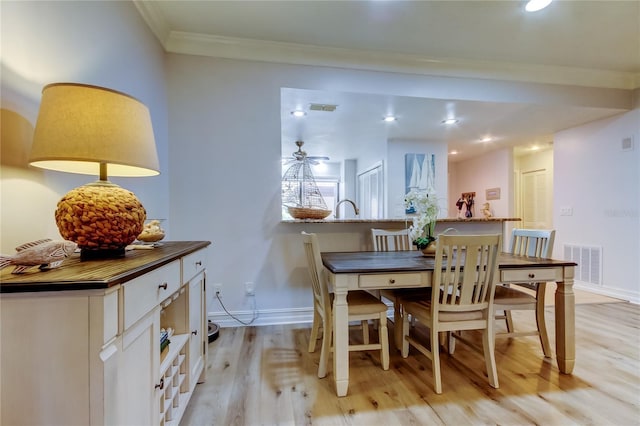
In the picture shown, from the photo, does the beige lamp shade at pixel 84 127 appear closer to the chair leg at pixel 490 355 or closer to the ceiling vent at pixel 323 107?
the chair leg at pixel 490 355

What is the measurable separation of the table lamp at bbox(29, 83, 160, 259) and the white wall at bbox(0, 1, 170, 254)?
199mm

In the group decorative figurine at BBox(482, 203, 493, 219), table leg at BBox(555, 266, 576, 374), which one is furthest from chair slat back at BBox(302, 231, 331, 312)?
decorative figurine at BBox(482, 203, 493, 219)

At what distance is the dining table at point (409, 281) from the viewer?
172 cm

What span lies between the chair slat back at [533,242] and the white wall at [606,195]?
205cm

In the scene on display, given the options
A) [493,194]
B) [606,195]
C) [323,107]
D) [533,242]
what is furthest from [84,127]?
[493,194]

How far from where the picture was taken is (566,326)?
192 cm

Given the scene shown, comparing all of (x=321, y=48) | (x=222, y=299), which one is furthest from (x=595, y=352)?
(x=321, y=48)

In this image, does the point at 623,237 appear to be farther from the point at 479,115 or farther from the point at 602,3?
the point at 602,3

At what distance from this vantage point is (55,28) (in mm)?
1298

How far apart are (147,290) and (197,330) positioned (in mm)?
806

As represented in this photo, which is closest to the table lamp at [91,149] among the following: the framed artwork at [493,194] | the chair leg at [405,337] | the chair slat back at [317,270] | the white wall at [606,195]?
the chair slat back at [317,270]

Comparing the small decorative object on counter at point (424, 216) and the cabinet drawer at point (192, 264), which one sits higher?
the small decorative object on counter at point (424, 216)

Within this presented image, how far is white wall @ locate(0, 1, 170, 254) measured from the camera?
1059mm

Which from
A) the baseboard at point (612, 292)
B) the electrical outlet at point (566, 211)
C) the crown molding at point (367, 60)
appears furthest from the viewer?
the electrical outlet at point (566, 211)
